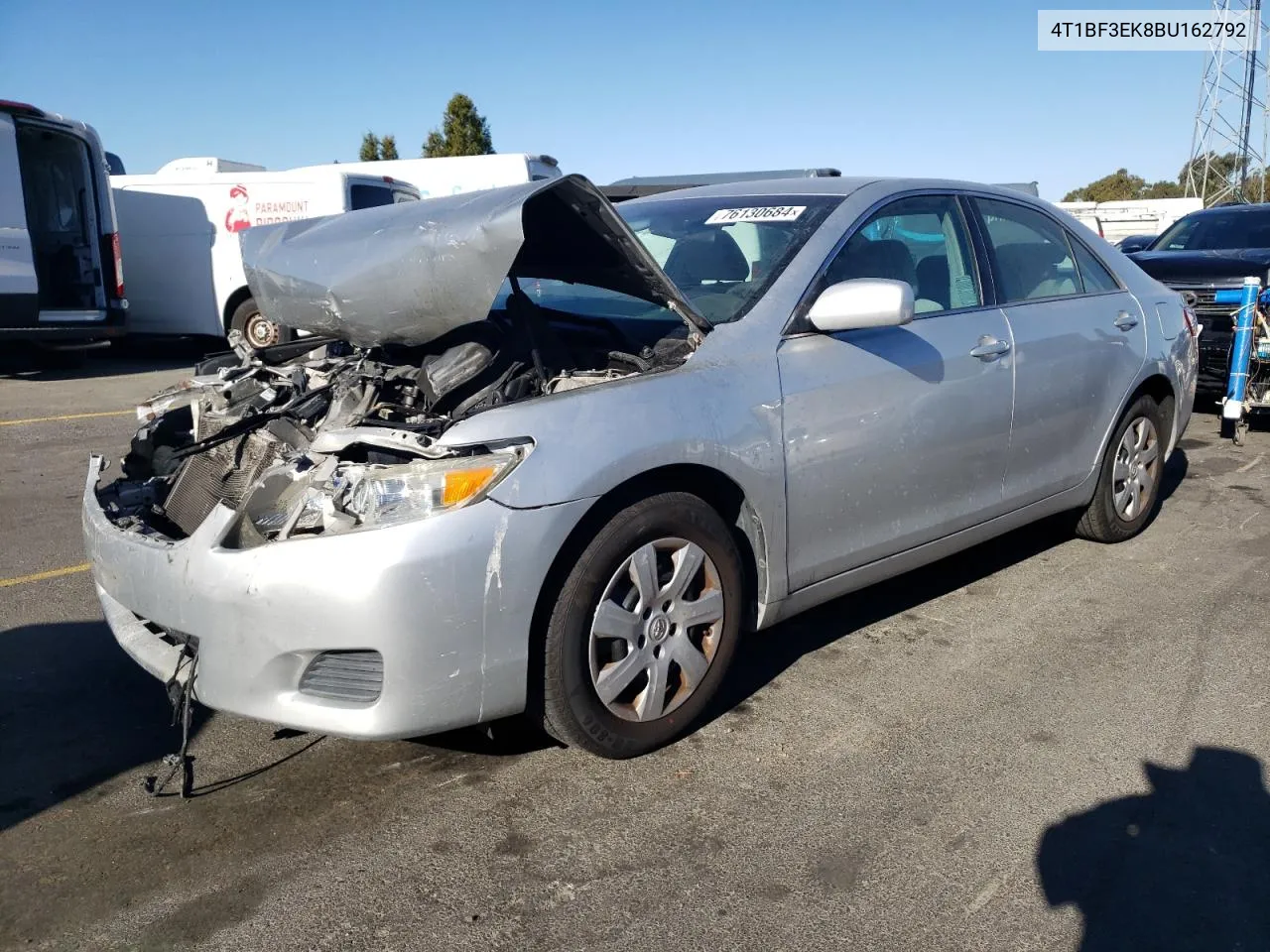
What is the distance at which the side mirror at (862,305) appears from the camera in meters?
3.47

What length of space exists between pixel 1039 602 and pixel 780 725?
68.0 inches

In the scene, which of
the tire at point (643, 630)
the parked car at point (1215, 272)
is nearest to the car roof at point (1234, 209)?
the parked car at point (1215, 272)

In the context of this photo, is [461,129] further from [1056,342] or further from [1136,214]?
[1056,342]

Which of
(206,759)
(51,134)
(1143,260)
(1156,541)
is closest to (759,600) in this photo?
(206,759)

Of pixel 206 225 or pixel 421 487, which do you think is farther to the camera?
pixel 206 225

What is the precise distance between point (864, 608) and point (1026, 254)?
1.65 meters

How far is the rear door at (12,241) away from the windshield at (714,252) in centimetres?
883

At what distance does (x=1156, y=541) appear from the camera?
561cm

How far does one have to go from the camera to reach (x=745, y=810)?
3010 mm

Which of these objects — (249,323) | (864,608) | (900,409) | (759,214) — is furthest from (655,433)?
(249,323)

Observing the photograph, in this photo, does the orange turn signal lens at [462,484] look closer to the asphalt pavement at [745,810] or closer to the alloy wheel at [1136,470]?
the asphalt pavement at [745,810]

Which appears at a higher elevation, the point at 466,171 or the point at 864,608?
the point at 466,171

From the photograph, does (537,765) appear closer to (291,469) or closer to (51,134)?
(291,469)

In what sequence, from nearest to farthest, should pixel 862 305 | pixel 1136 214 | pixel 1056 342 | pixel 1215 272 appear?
pixel 862 305, pixel 1056 342, pixel 1215 272, pixel 1136 214
